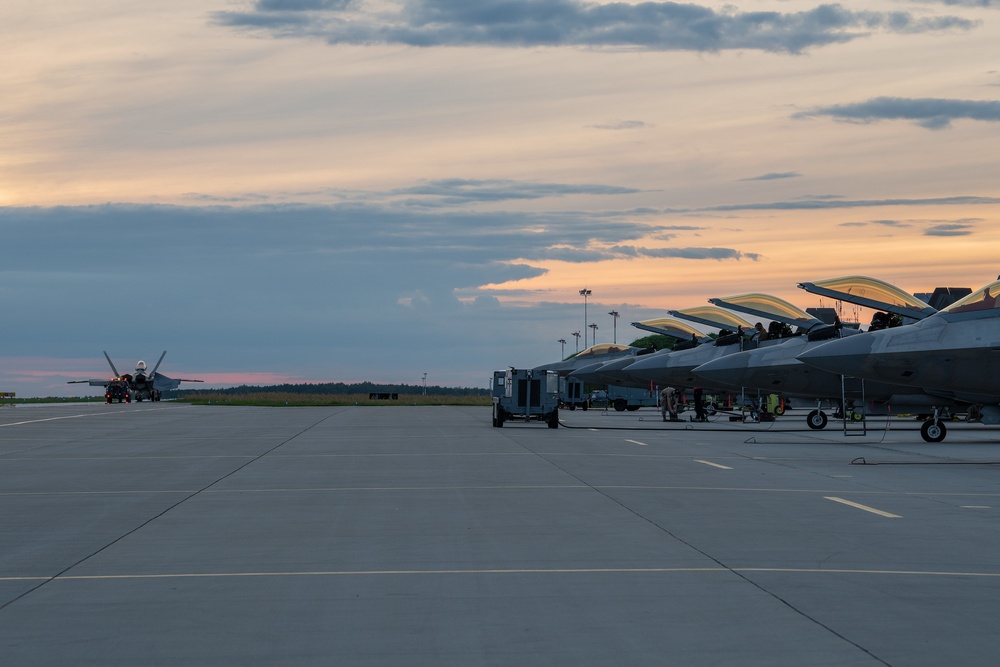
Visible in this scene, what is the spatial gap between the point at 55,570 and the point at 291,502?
4.89 metres

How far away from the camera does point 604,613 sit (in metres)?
6.82

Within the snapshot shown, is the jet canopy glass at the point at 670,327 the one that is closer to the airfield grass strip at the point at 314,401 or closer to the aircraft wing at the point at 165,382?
the airfield grass strip at the point at 314,401

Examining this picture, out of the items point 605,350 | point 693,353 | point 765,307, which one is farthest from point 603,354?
point 765,307

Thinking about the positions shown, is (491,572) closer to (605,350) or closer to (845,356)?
(845,356)

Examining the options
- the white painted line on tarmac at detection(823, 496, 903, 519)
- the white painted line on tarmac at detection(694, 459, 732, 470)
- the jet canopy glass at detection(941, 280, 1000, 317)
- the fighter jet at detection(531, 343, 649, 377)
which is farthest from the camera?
the fighter jet at detection(531, 343, 649, 377)

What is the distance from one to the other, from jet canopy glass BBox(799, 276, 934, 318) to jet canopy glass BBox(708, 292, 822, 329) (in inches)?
330

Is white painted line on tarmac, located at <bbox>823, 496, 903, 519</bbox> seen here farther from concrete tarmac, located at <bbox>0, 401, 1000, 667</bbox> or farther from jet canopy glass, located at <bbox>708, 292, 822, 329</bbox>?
jet canopy glass, located at <bbox>708, 292, 822, 329</bbox>

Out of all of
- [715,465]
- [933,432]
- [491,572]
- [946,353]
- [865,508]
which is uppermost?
[946,353]

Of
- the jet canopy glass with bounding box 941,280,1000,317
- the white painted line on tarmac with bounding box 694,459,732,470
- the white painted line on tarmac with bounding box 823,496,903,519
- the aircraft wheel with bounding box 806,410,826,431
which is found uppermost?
the jet canopy glass with bounding box 941,280,1000,317

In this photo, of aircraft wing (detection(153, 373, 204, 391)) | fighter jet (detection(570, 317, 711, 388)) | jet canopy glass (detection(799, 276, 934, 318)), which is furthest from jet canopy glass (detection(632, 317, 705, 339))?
aircraft wing (detection(153, 373, 204, 391))

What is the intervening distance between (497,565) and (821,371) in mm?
24449

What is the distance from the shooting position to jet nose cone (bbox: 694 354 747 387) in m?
34.7

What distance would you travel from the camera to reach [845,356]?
23203 millimetres

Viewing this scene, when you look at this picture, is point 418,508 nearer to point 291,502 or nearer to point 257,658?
point 291,502
